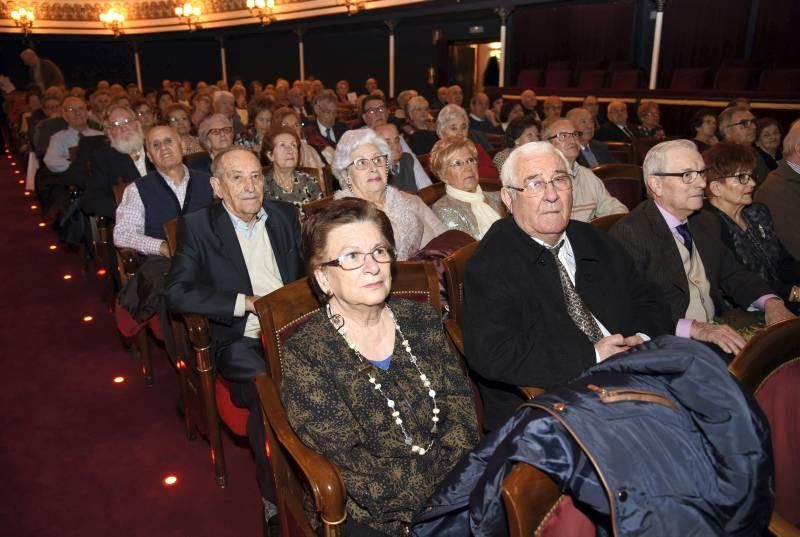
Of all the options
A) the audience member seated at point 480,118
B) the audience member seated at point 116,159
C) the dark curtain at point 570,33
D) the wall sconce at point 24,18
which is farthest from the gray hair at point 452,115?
the wall sconce at point 24,18

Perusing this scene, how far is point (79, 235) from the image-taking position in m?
4.84

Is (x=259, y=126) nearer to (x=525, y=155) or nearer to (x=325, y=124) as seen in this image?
(x=325, y=124)

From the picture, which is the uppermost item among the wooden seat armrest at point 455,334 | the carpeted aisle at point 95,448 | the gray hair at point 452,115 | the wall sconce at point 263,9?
the wall sconce at point 263,9

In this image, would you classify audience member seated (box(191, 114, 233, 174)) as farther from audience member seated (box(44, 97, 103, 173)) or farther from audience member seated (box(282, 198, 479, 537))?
audience member seated (box(282, 198, 479, 537))

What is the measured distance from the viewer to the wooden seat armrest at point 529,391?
1.79m

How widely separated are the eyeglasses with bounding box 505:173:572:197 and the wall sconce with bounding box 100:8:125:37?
21174 mm

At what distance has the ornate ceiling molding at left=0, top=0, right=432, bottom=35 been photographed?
17.9 meters

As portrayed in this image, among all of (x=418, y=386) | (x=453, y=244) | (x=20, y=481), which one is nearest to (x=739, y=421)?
(x=418, y=386)

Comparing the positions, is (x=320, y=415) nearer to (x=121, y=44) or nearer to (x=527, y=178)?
(x=527, y=178)

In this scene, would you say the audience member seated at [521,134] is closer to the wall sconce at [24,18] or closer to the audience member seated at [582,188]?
the audience member seated at [582,188]

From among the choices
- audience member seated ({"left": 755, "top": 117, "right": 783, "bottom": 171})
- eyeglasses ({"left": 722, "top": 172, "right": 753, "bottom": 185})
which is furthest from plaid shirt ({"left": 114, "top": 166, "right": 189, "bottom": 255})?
audience member seated ({"left": 755, "top": 117, "right": 783, "bottom": 171})

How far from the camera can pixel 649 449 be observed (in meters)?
1.00

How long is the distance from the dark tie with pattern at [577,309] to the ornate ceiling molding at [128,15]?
646 inches

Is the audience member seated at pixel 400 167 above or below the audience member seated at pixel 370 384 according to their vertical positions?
above
